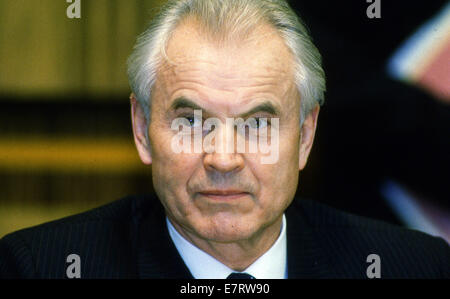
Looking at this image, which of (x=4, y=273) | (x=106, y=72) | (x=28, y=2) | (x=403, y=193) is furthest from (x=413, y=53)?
(x=4, y=273)

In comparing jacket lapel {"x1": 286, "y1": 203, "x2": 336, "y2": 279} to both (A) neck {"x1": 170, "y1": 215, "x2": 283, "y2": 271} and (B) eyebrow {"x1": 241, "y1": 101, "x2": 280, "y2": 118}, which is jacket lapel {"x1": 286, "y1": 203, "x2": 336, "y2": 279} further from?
(B) eyebrow {"x1": 241, "y1": 101, "x2": 280, "y2": 118}

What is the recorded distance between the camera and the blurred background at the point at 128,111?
2.44 m

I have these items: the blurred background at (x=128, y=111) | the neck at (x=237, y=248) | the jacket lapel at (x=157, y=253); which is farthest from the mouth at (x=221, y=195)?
the blurred background at (x=128, y=111)

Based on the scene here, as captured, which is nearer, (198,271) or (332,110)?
(198,271)

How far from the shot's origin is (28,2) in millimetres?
2428

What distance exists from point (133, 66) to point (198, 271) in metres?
0.61

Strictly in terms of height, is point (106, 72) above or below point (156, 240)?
above

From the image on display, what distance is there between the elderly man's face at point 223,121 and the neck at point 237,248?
0.05 metres

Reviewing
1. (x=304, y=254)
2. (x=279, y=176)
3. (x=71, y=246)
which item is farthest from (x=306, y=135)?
(x=71, y=246)

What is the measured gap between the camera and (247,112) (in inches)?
61.9
